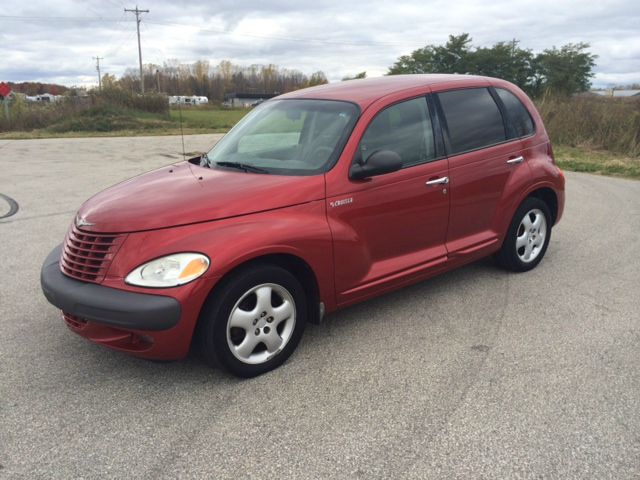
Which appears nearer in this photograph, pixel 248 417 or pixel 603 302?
pixel 248 417

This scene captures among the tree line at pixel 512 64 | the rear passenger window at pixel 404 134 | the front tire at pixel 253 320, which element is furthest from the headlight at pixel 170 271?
the tree line at pixel 512 64

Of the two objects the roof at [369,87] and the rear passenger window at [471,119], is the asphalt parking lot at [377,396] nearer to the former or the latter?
the rear passenger window at [471,119]

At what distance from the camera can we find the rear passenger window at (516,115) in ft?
16.4

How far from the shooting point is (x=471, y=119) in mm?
4602

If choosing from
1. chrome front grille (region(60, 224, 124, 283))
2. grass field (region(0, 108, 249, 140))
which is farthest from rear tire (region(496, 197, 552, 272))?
grass field (region(0, 108, 249, 140))

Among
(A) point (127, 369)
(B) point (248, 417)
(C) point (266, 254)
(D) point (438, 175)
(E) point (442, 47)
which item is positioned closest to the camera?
(B) point (248, 417)

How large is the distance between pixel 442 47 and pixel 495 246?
37.9 m

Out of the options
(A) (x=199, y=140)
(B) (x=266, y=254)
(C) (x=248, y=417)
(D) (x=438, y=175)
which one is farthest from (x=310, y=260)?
(A) (x=199, y=140)

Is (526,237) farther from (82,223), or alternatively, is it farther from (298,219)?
(82,223)

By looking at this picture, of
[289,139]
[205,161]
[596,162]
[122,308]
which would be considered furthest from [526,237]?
[596,162]

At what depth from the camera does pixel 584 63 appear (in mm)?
36406

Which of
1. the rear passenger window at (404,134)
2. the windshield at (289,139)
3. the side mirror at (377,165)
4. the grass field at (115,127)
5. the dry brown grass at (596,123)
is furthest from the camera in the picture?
the grass field at (115,127)

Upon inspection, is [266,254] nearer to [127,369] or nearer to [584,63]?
[127,369]

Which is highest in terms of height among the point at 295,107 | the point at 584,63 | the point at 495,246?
the point at 584,63
